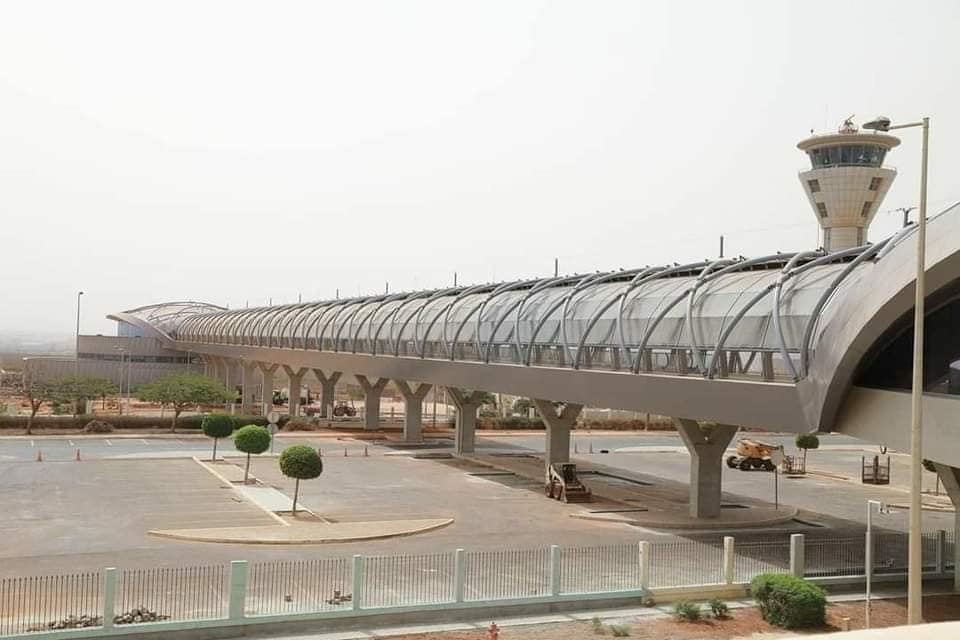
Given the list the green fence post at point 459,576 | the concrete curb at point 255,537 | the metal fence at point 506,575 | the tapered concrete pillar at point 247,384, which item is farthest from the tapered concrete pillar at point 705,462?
the tapered concrete pillar at point 247,384

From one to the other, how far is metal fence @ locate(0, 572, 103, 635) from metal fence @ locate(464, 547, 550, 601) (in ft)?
27.2

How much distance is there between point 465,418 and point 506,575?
31.5m

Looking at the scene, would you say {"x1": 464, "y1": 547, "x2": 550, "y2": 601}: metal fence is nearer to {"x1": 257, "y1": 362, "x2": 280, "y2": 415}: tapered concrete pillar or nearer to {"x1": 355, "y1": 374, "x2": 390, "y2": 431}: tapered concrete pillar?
{"x1": 355, "y1": 374, "x2": 390, "y2": 431}: tapered concrete pillar

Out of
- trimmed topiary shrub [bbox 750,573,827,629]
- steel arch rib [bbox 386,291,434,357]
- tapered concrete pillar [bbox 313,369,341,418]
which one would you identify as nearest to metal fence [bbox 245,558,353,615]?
trimmed topiary shrub [bbox 750,573,827,629]

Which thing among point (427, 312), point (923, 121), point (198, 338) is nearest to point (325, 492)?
point (427, 312)

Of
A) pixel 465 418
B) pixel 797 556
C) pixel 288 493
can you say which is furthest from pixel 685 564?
pixel 465 418

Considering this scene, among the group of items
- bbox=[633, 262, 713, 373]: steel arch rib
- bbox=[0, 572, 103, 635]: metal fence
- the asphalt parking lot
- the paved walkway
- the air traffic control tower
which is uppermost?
the air traffic control tower

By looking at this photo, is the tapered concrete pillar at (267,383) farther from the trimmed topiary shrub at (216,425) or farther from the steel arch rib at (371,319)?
the trimmed topiary shrub at (216,425)

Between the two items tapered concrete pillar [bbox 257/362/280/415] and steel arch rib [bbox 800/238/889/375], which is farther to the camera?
tapered concrete pillar [bbox 257/362/280/415]

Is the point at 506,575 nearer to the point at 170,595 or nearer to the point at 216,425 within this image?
the point at 170,595

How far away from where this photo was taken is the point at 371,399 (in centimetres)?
6988

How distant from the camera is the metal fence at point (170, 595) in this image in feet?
64.3

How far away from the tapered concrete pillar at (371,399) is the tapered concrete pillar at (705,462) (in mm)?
36920

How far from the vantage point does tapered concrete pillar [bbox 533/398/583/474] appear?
43.3 meters
